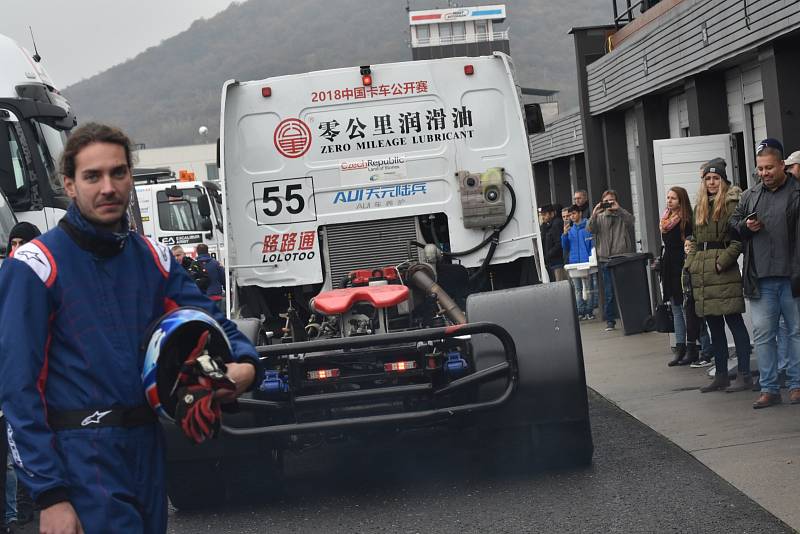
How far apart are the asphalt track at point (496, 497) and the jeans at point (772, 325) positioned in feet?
3.52

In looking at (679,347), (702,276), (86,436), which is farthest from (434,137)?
(86,436)

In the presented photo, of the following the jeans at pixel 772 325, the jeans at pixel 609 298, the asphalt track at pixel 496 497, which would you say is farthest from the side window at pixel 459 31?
the asphalt track at pixel 496 497

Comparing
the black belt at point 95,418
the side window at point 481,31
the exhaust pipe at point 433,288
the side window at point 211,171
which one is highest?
the side window at point 481,31

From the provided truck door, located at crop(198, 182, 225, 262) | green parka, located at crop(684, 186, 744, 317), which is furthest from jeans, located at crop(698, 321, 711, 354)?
truck door, located at crop(198, 182, 225, 262)

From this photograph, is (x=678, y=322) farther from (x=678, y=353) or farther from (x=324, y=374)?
(x=324, y=374)

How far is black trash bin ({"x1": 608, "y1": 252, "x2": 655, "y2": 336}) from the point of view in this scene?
597 inches

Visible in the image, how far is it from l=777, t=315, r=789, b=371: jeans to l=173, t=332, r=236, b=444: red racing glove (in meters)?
6.72

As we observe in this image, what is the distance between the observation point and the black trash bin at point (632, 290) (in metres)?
15.2

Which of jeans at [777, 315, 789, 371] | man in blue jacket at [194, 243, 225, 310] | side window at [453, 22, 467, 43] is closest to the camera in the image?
jeans at [777, 315, 789, 371]

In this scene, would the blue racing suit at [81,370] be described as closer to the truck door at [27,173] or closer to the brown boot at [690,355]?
the brown boot at [690,355]

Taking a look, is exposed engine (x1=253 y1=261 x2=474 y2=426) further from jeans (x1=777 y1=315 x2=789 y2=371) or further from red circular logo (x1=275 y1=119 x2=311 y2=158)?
jeans (x1=777 y1=315 x2=789 y2=371)

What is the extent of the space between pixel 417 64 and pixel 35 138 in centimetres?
491

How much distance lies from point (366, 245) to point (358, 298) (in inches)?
56.0

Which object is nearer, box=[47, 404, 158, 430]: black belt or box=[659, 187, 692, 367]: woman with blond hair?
box=[47, 404, 158, 430]: black belt
